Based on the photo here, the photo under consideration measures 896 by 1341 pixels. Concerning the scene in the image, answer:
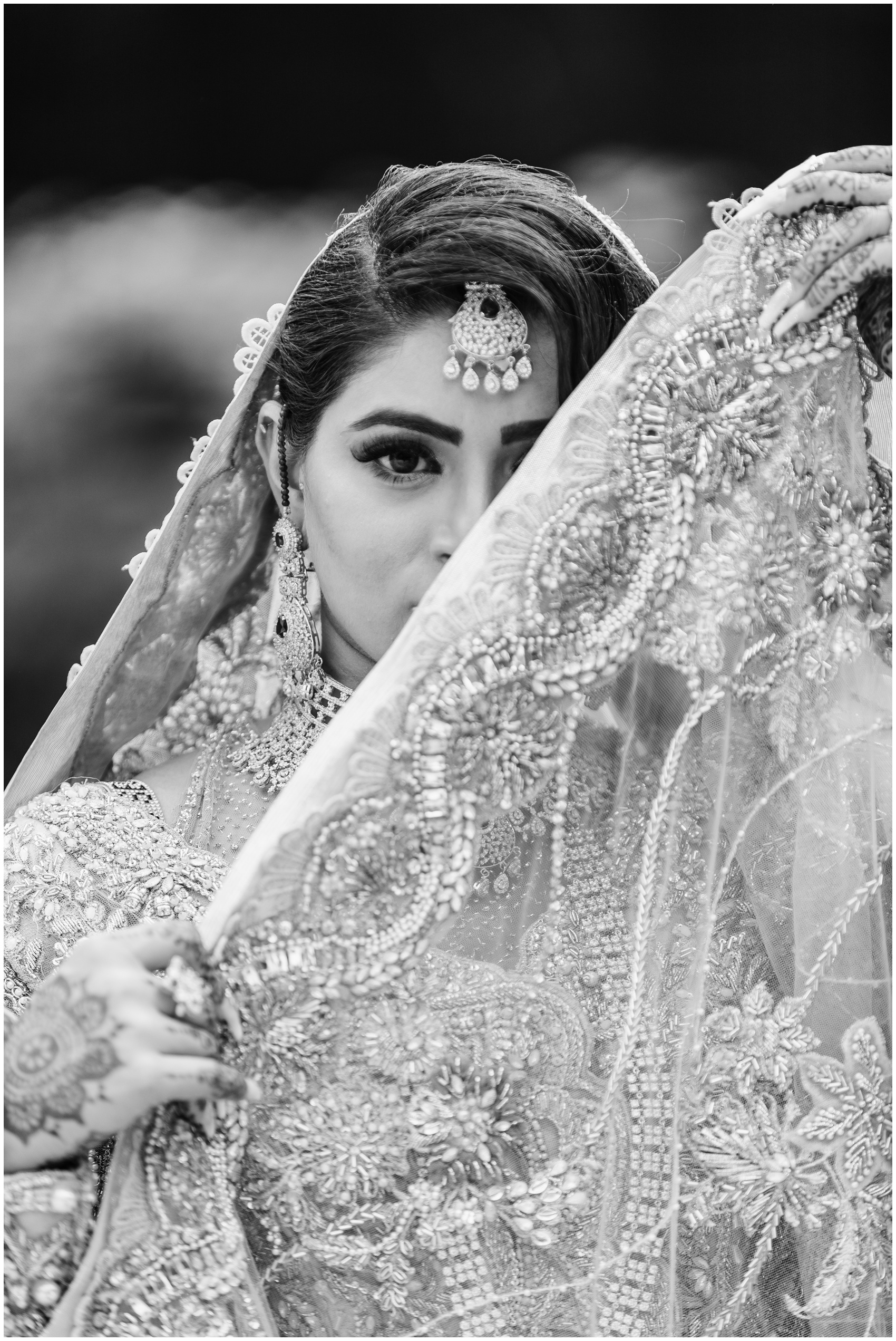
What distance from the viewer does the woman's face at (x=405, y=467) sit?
3.91ft

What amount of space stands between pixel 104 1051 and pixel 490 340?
75 centimetres

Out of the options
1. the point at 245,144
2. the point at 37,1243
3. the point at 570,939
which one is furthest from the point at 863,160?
the point at 245,144

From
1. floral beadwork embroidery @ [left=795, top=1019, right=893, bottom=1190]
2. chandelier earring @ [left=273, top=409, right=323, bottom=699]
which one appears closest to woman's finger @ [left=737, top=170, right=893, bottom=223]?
chandelier earring @ [left=273, top=409, right=323, bottom=699]

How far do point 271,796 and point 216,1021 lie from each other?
460 mm

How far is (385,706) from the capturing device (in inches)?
36.4

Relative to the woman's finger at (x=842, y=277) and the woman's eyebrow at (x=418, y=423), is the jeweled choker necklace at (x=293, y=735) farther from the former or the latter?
the woman's finger at (x=842, y=277)

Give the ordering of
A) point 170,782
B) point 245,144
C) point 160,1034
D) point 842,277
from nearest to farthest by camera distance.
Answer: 1. point 160,1034
2. point 842,277
3. point 170,782
4. point 245,144

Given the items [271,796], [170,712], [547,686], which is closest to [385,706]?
[547,686]

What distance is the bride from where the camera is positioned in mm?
879

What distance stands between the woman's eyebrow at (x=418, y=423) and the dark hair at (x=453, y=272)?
8 cm

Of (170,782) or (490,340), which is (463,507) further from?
(170,782)

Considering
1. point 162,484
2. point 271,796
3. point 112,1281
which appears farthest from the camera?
point 162,484

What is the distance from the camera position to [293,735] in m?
1.36

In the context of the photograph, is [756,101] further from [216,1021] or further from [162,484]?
[216,1021]
